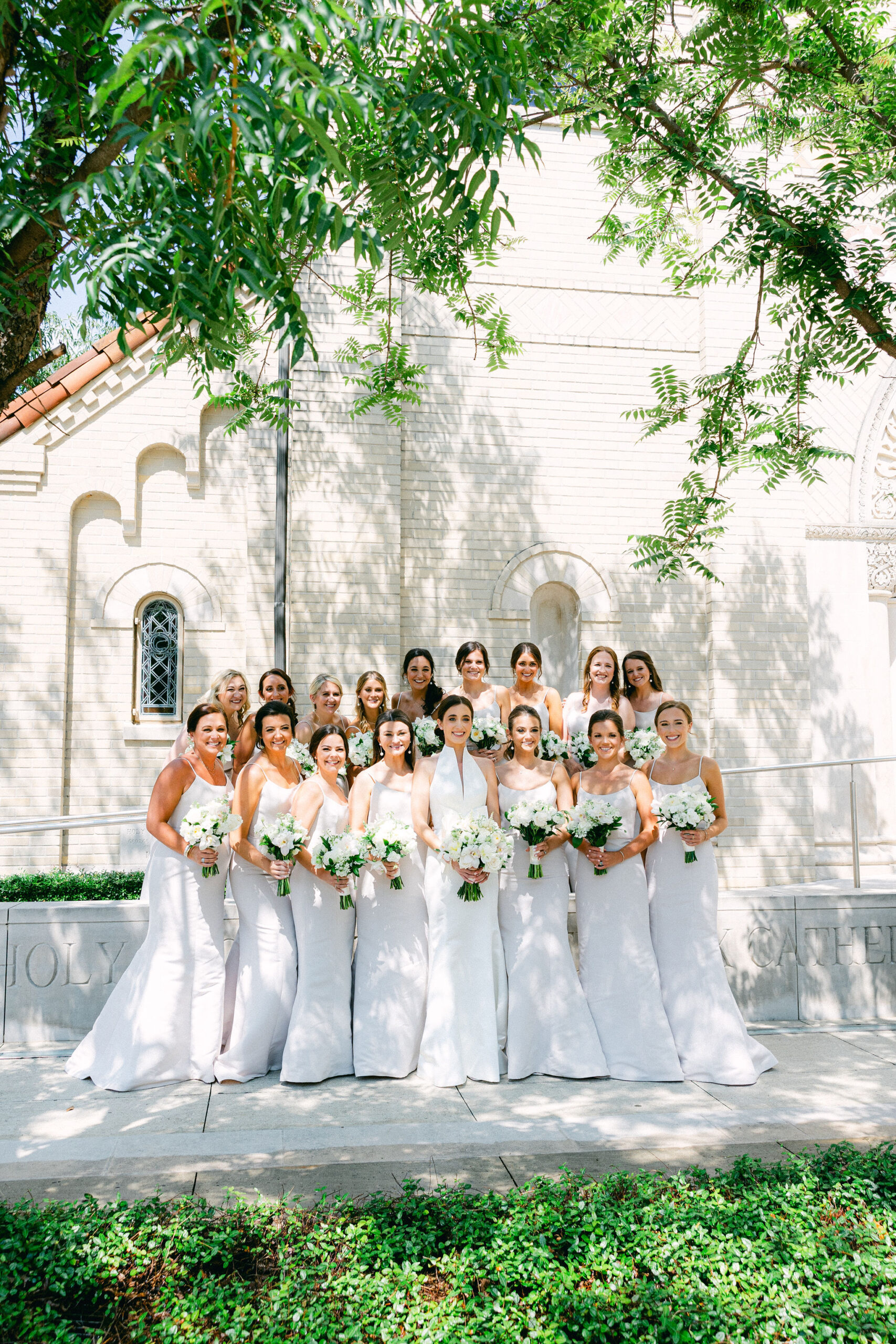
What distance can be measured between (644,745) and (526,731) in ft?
4.10

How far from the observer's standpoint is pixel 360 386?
12.0 meters

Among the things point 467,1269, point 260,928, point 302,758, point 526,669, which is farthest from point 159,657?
point 467,1269

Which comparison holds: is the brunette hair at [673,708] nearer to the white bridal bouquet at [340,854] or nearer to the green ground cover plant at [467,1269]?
the white bridal bouquet at [340,854]

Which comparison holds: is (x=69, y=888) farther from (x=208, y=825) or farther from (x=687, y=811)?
(x=687, y=811)

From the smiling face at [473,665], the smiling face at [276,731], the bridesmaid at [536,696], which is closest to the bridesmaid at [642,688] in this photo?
the bridesmaid at [536,696]

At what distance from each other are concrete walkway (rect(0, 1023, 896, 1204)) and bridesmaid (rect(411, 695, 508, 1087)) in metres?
0.22

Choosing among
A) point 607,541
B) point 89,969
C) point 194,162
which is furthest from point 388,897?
point 607,541

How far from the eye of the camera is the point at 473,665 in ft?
25.8

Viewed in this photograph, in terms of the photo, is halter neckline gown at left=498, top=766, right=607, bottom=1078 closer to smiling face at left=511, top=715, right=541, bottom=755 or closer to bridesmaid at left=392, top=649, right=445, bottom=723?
smiling face at left=511, top=715, right=541, bottom=755

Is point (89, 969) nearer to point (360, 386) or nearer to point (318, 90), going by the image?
point (318, 90)

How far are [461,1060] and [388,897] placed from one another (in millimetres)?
1237

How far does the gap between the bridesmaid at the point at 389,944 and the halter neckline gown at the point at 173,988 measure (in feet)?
3.25

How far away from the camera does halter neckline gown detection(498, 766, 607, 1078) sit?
6.85 meters

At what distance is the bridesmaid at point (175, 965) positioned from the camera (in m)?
6.63
